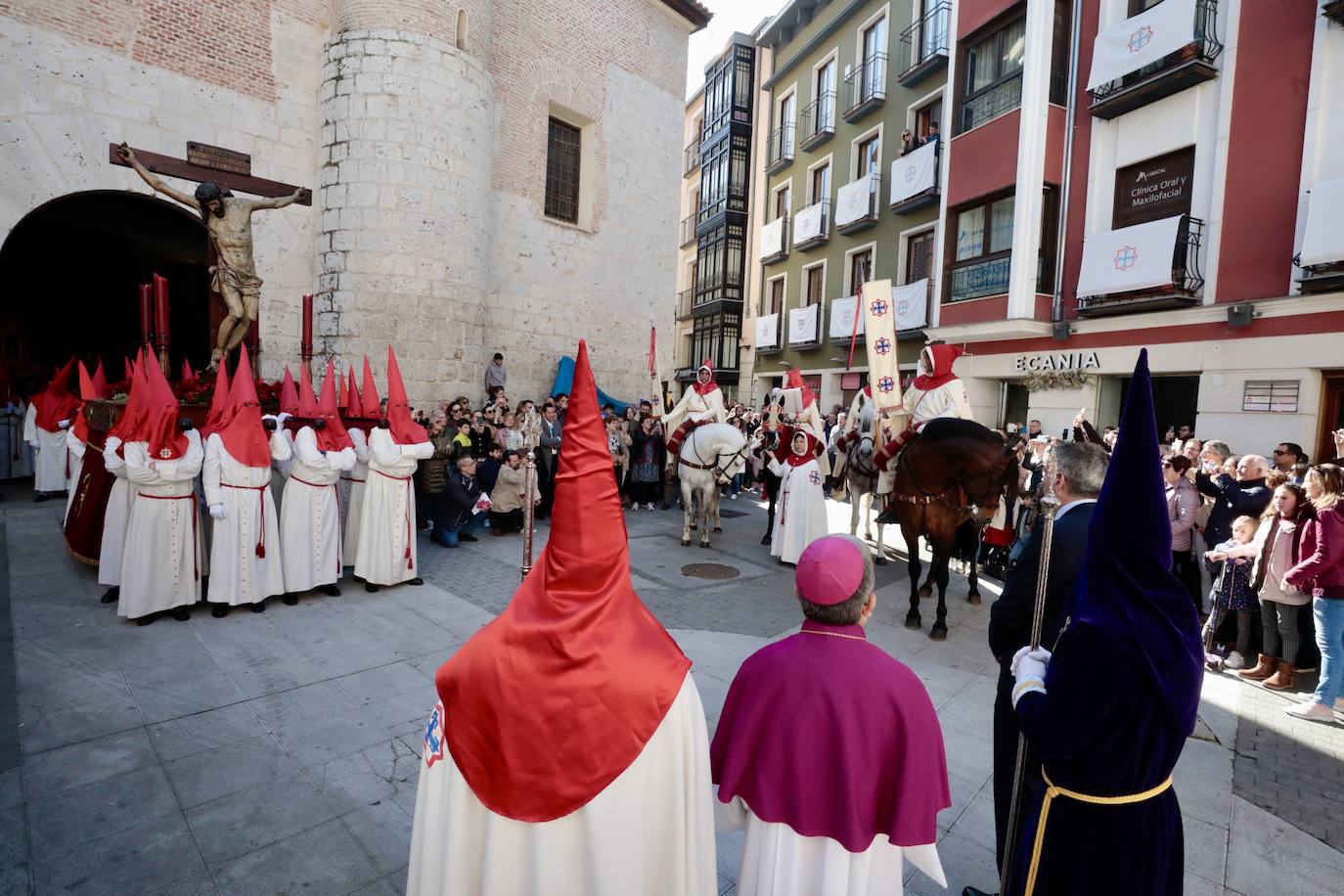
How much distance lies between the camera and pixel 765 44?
26234mm

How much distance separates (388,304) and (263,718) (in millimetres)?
9145

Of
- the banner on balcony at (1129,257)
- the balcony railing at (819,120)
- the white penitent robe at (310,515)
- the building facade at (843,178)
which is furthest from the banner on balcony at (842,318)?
the white penitent robe at (310,515)

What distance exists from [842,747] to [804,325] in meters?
22.1

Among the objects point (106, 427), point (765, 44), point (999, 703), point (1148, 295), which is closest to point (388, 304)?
point (106, 427)

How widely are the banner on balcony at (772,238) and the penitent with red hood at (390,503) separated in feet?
65.6

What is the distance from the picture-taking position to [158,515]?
6.11 meters

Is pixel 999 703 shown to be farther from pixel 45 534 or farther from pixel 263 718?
pixel 45 534

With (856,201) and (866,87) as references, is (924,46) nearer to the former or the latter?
(866,87)

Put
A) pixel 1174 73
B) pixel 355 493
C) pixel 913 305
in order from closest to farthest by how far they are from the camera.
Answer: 1. pixel 355 493
2. pixel 1174 73
3. pixel 913 305

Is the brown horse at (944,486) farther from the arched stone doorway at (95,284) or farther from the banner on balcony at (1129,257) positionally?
the arched stone doorway at (95,284)

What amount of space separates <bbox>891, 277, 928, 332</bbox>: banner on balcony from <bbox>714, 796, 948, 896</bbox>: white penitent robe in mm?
17390

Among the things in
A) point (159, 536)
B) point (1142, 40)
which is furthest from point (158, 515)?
point (1142, 40)

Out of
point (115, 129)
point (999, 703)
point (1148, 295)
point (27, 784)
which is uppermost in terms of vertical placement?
point (115, 129)

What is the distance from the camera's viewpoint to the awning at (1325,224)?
9844 millimetres
